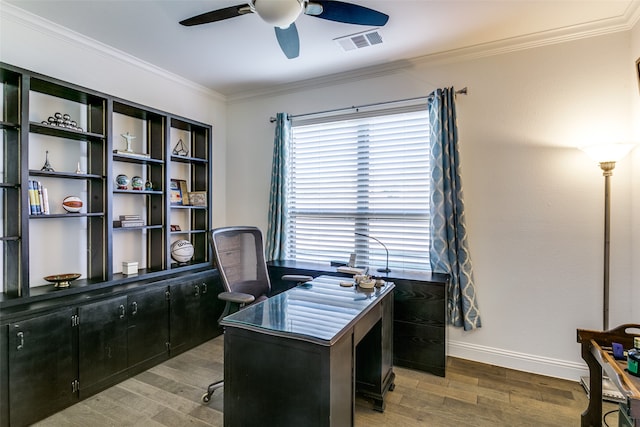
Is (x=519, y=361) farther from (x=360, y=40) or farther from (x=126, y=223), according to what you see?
(x=126, y=223)

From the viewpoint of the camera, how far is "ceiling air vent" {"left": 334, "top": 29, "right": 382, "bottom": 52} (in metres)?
2.52

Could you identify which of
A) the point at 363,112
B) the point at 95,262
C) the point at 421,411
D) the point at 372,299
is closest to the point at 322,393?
the point at 372,299

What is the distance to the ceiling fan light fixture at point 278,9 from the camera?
1.51 m

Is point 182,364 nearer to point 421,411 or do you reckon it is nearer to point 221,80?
point 421,411

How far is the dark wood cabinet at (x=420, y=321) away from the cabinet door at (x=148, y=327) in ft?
6.59

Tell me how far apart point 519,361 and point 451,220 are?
4.35ft

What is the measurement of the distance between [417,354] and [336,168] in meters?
1.98

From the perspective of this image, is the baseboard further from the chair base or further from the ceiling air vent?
the ceiling air vent

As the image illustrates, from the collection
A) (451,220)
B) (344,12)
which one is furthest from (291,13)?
(451,220)

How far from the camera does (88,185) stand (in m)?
2.67

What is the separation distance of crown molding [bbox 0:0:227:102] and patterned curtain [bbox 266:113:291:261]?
1.23 metres

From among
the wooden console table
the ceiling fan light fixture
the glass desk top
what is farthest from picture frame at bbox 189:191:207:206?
the wooden console table

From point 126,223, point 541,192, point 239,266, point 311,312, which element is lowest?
point 311,312

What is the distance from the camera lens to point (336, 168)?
11.2 ft
